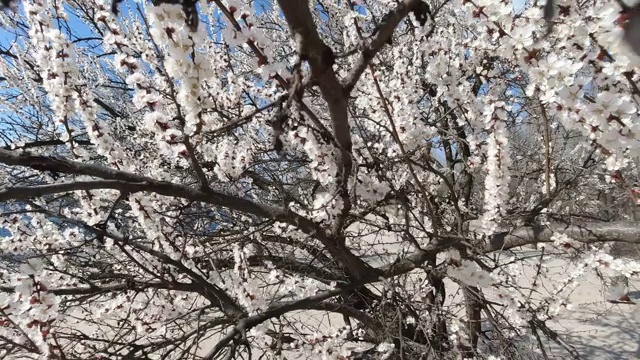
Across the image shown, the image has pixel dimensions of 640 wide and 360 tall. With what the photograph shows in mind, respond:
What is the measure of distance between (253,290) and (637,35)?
268 cm

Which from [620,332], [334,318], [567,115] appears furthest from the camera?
[334,318]

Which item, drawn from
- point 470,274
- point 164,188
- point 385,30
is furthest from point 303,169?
point 385,30

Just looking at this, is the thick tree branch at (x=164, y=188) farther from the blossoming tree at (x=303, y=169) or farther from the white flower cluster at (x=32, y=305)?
the white flower cluster at (x=32, y=305)

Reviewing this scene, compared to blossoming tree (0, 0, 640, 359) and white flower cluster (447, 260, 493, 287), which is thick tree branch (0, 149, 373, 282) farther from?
white flower cluster (447, 260, 493, 287)

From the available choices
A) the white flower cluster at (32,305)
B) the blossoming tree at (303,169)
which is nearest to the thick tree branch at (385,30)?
the blossoming tree at (303,169)

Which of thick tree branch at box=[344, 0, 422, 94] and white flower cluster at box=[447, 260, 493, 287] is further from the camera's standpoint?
white flower cluster at box=[447, 260, 493, 287]

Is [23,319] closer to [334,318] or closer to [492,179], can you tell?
[492,179]

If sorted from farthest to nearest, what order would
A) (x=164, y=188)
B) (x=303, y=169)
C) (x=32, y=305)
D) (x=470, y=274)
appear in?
(x=303, y=169), (x=470, y=274), (x=32, y=305), (x=164, y=188)

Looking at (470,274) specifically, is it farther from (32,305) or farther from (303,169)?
(303,169)

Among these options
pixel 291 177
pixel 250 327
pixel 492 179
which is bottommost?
pixel 250 327

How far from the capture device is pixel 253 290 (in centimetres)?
284

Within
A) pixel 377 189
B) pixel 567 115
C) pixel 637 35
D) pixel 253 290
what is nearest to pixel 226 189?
pixel 253 290

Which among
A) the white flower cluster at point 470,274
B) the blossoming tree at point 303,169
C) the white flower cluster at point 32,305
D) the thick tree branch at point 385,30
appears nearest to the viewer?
the thick tree branch at point 385,30

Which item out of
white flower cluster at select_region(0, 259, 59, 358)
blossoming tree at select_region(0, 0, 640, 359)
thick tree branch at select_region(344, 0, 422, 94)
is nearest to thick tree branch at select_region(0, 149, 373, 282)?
blossoming tree at select_region(0, 0, 640, 359)
